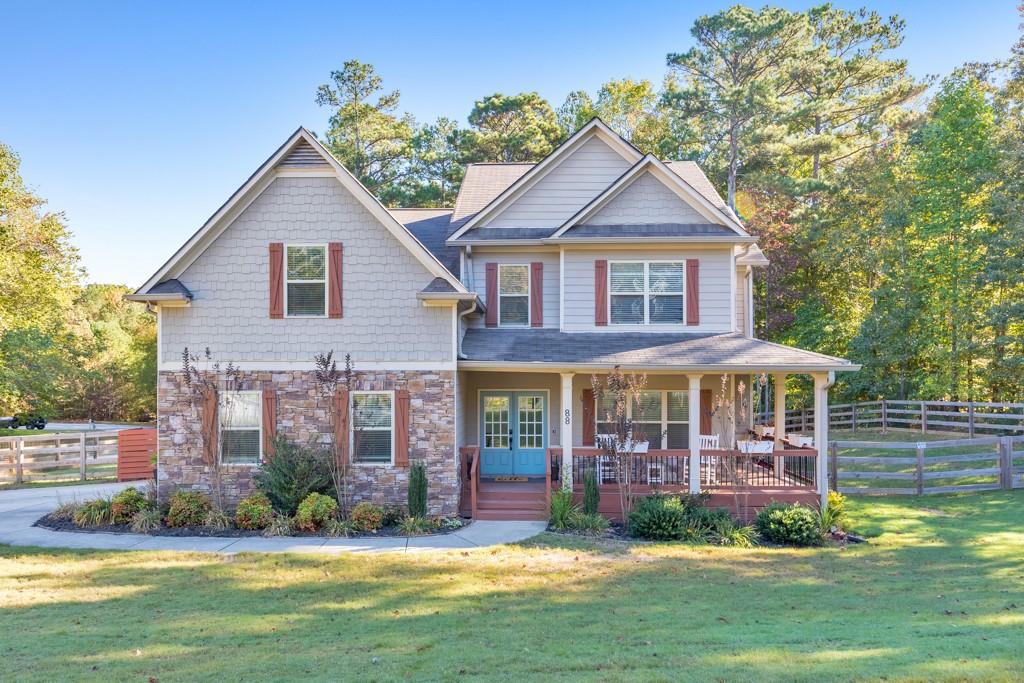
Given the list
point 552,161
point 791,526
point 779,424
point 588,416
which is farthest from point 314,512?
point 779,424

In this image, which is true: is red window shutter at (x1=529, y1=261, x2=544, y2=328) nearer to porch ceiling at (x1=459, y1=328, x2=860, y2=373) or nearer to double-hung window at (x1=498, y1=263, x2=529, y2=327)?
double-hung window at (x1=498, y1=263, x2=529, y2=327)

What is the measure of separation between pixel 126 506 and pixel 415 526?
572cm

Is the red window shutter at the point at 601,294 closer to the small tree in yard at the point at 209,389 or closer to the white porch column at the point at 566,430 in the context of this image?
the white porch column at the point at 566,430

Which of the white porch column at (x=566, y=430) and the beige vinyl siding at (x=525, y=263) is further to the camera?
the beige vinyl siding at (x=525, y=263)

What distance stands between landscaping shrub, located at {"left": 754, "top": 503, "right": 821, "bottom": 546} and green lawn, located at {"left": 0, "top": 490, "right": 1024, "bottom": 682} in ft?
1.35

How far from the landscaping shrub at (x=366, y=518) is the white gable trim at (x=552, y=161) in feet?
21.1

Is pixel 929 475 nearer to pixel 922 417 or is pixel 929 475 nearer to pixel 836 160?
pixel 922 417

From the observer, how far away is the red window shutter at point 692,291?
47.1 feet

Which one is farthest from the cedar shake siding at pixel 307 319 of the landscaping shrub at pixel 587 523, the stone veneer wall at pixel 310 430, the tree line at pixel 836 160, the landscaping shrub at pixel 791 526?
the tree line at pixel 836 160

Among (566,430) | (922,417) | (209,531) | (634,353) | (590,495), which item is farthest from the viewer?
(922,417)

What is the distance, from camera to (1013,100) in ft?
73.3

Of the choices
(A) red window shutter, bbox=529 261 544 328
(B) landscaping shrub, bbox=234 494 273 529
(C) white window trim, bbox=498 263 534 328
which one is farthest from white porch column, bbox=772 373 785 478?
(B) landscaping shrub, bbox=234 494 273 529

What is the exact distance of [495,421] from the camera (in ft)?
50.5

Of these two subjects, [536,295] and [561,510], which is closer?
[561,510]
